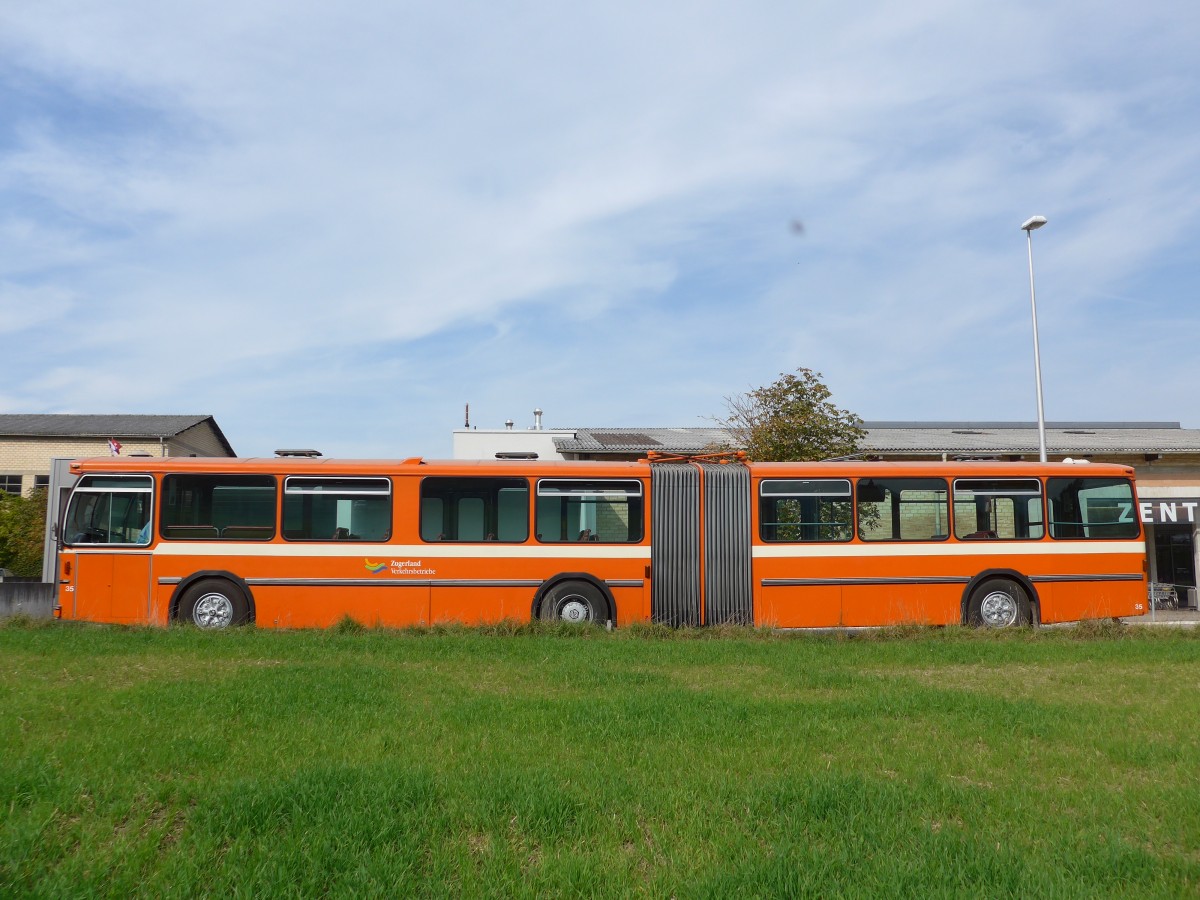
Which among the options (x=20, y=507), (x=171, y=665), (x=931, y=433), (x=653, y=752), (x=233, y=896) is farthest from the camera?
(x=931, y=433)

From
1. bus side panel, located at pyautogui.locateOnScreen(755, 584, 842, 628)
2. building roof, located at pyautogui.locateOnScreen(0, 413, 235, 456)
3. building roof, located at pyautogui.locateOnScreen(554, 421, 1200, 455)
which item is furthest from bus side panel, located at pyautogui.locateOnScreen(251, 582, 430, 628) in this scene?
building roof, located at pyautogui.locateOnScreen(0, 413, 235, 456)

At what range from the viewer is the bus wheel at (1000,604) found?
51.3 ft

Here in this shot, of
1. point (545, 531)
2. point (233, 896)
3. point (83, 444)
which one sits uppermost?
point (83, 444)

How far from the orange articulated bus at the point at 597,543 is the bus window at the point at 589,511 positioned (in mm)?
30

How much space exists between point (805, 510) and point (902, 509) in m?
1.52

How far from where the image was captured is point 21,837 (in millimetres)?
5059

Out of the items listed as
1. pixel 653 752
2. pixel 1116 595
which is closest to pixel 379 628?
pixel 653 752

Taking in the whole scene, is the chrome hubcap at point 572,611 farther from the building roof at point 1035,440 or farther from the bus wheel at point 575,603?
the building roof at point 1035,440

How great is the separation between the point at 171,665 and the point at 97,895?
18.7 feet

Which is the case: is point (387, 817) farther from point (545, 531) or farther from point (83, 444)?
point (83, 444)

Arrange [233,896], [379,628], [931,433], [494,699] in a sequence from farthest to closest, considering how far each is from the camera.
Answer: [931,433] < [379,628] < [494,699] < [233,896]

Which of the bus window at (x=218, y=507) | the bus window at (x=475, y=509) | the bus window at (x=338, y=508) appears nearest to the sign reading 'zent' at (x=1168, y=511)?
the bus window at (x=475, y=509)

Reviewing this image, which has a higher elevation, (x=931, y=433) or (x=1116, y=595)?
(x=931, y=433)

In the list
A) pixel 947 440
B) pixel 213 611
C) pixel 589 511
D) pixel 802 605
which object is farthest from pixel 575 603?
pixel 947 440
